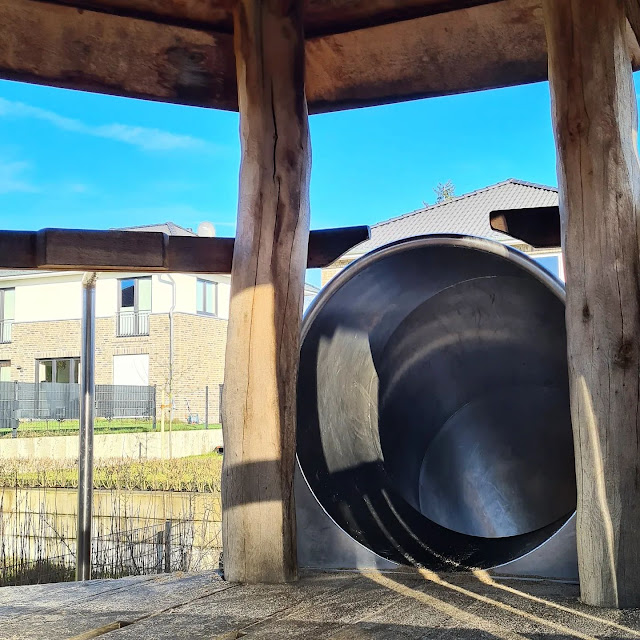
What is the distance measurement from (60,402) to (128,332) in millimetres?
3431

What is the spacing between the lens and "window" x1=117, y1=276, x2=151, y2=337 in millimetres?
22000

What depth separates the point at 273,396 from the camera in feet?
10.8

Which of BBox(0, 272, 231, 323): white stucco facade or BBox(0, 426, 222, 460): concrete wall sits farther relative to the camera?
BBox(0, 272, 231, 323): white stucco facade

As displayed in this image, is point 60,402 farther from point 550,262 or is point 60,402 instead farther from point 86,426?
point 86,426

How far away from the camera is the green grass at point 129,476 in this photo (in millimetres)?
10055

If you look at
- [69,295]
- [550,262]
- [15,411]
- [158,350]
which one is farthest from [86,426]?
[69,295]

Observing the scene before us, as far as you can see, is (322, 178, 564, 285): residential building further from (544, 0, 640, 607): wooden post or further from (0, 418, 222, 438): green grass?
(544, 0, 640, 607): wooden post

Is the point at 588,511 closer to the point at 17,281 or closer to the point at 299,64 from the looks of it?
the point at 299,64

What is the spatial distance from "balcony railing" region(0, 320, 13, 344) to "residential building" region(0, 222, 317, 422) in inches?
1.1

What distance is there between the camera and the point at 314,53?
4023 millimetres

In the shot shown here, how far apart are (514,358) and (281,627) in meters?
2.20

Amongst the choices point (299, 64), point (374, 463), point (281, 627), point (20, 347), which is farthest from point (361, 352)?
point (20, 347)

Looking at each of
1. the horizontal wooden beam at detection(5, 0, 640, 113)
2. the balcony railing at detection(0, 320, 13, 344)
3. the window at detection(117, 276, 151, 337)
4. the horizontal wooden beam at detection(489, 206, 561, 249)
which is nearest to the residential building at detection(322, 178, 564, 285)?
the window at detection(117, 276, 151, 337)

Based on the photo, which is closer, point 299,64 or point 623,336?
point 623,336
